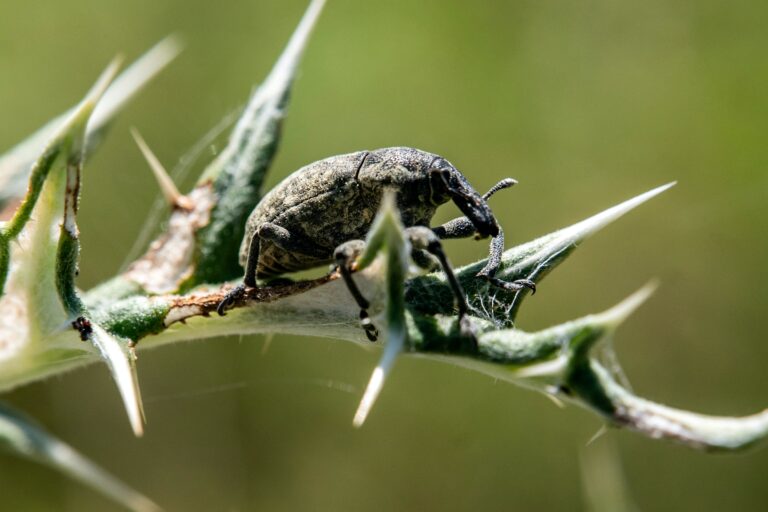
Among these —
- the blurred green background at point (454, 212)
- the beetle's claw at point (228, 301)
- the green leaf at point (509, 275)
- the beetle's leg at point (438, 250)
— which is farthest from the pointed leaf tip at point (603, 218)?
the blurred green background at point (454, 212)

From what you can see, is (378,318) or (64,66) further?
(64,66)

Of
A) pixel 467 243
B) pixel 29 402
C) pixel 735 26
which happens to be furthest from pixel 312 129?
pixel 735 26

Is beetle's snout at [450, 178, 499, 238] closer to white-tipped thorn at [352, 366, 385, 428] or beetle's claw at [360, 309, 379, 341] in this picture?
beetle's claw at [360, 309, 379, 341]

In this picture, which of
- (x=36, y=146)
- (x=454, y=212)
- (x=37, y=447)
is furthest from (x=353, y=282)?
(x=454, y=212)

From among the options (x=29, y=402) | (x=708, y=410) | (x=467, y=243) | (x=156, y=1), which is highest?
(x=156, y=1)

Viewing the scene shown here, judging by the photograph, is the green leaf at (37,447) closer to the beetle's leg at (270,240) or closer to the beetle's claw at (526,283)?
the beetle's leg at (270,240)

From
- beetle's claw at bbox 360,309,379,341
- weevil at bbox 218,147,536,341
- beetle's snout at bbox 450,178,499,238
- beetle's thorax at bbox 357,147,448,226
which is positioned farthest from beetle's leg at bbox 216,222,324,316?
beetle's snout at bbox 450,178,499,238

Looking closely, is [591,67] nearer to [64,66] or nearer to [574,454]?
[574,454]
